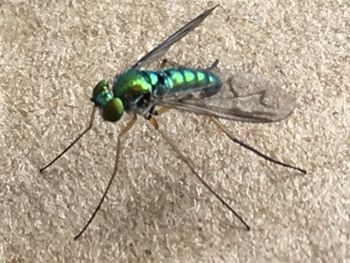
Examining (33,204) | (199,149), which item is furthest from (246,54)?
(33,204)

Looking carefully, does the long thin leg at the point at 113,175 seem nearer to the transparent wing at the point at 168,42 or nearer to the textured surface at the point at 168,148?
the textured surface at the point at 168,148

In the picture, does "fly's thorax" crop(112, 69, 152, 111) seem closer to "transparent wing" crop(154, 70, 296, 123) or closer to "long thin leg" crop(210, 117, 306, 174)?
"transparent wing" crop(154, 70, 296, 123)

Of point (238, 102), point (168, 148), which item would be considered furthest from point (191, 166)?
point (238, 102)

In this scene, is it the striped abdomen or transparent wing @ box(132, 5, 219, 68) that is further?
transparent wing @ box(132, 5, 219, 68)

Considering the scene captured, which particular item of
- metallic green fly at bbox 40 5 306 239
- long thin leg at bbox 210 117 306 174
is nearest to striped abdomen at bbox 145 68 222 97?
metallic green fly at bbox 40 5 306 239

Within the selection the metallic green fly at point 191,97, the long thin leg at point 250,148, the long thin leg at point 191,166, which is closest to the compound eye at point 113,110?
the metallic green fly at point 191,97

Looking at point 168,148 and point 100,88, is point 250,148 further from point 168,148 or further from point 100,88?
point 100,88

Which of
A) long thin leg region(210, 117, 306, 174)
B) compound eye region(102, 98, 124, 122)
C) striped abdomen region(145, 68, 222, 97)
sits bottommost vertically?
long thin leg region(210, 117, 306, 174)
